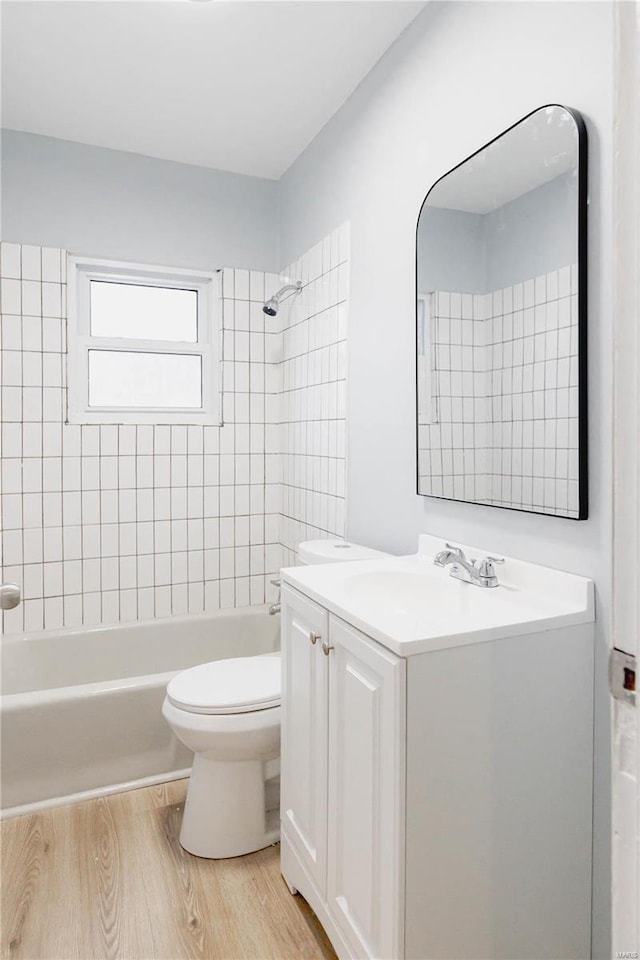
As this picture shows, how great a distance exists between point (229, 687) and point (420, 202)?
163 cm

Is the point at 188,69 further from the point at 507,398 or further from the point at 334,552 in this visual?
the point at 334,552

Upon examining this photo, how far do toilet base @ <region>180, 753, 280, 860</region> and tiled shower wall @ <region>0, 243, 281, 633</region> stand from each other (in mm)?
1102

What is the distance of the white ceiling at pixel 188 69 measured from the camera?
1.81 meters

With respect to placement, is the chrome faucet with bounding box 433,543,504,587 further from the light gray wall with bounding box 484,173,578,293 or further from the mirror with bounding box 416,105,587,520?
the light gray wall with bounding box 484,173,578,293

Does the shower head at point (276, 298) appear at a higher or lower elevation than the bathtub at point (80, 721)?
higher

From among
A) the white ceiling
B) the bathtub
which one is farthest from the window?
the bathtub

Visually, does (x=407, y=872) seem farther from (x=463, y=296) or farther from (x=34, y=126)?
(x=34, y=126)

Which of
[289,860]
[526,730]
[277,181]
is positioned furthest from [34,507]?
[526,730]

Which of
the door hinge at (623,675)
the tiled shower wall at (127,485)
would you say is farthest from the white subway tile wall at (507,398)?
the tiled shower wall at (127,485)

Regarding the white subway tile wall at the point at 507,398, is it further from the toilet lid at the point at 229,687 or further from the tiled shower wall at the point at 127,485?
the tiled shower wall at the point at 127,485

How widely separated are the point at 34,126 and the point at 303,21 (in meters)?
1.29

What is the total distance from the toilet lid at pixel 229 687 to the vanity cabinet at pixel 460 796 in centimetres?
46

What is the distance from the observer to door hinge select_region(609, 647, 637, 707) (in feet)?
1.76

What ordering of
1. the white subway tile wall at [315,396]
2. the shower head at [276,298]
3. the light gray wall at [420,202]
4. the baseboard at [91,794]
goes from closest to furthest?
1. the light gray wall at [420,202]
2. the baseboard at [91,794]
3. the white subway tile wall at [315,396]
4. the shower head at [276,298]
